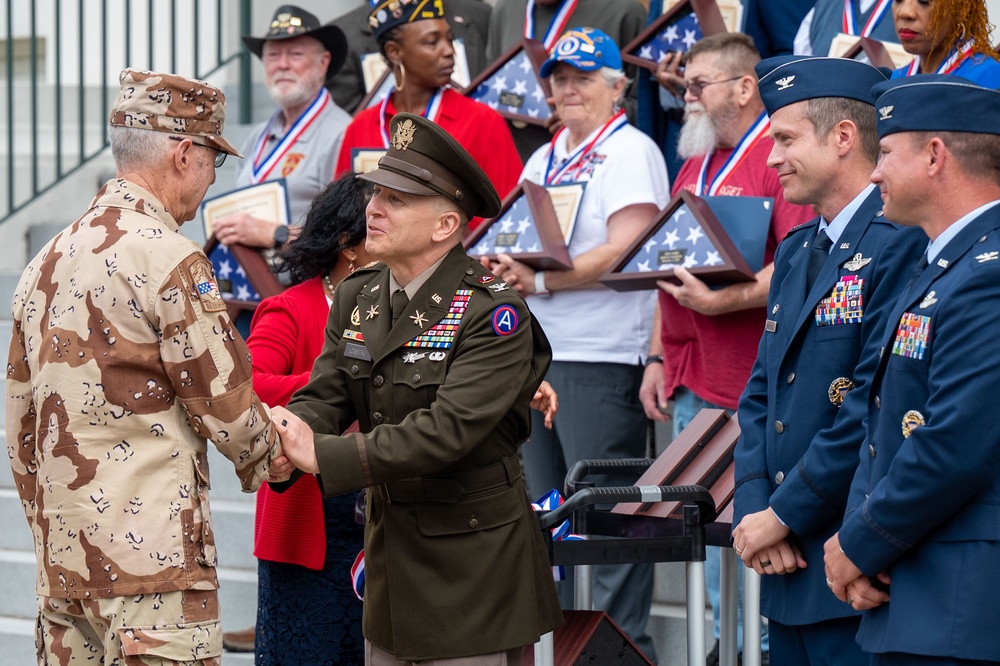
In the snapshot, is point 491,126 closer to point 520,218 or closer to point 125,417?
point 520,218

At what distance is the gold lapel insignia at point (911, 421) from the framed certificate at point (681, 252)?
1.68 meters

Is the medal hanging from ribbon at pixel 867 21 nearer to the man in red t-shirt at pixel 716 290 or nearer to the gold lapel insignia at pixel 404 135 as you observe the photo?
the man in red t-shirt at pixel 716 290

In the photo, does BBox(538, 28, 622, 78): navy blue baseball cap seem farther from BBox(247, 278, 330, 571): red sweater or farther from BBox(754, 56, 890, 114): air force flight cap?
BBox(754, 56, 890, 114): air force flight cap

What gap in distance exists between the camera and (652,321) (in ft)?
17.0

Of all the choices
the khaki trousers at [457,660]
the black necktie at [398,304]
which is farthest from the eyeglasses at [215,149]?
the khaki trousers at [457,660]

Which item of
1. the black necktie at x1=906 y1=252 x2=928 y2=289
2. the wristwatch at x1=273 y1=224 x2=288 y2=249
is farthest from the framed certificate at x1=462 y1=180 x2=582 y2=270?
the black necktie at x1=906 y1=252 x2=928 y2=289

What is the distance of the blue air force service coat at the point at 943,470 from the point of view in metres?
2.54

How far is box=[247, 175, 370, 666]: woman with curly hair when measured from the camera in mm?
3910

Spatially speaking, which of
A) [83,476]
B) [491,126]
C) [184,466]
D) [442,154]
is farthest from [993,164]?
[491,126]

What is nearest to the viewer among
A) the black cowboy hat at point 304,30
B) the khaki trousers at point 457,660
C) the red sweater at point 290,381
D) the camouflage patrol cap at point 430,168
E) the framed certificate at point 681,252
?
the khaki trousers at point 457,660

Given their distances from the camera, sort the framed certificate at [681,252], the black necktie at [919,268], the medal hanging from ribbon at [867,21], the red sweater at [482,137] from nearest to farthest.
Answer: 1. the black necktie at [919,268]
2. the framed certificate at [681,252]
3. the medal hanging from ribbon at [867,21]
4. the red sweater at [482,137]

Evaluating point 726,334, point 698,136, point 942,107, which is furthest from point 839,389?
point 698,136

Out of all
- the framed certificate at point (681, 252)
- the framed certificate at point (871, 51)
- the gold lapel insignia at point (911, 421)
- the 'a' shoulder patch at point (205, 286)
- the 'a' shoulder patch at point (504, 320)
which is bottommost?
the framed certificate at point (681, 252)

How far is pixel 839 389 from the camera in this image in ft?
10.2
